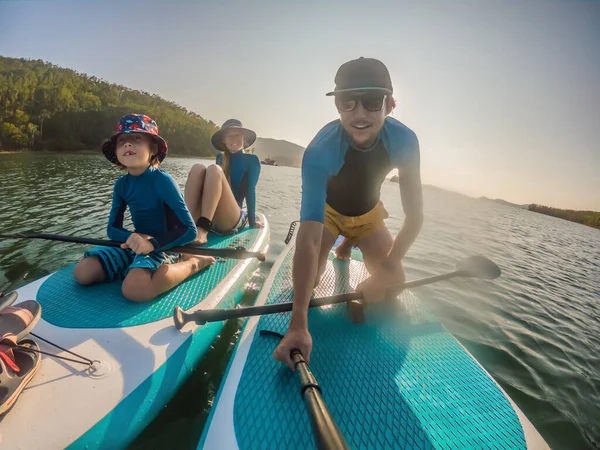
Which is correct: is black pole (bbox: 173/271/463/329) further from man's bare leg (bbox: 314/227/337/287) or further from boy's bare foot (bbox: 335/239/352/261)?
boy's bare foot (bbox: 335/239/352/261)

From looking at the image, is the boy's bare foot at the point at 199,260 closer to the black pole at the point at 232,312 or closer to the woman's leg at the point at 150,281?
the woman's leg at the point at 150,281

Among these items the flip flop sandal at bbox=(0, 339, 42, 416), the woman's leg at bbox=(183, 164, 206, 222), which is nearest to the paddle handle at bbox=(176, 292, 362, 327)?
the flip flop sandal at bbox=(0, 339, 42, 416)

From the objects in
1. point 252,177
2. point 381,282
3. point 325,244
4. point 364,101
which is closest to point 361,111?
point 364,101

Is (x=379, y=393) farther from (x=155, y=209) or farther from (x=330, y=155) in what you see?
(x=155, y=209)

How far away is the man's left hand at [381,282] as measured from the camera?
258 centimetres

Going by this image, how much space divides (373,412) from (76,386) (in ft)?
6.17

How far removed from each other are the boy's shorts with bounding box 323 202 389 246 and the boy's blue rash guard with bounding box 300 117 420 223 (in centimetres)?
67

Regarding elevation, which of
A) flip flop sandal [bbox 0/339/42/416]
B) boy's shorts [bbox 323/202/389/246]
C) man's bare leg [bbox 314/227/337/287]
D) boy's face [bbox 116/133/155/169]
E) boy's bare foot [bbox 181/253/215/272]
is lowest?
flip flop sandal [bbox 0/339/42/416]

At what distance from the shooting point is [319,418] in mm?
1061

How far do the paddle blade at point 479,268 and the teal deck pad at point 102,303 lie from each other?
9.68 feet

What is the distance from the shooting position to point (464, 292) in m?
5.31

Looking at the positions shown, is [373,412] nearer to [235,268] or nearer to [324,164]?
[324,164]

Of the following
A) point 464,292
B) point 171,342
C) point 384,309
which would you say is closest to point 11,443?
point 171,342

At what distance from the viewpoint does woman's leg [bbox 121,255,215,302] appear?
262 centimetres
